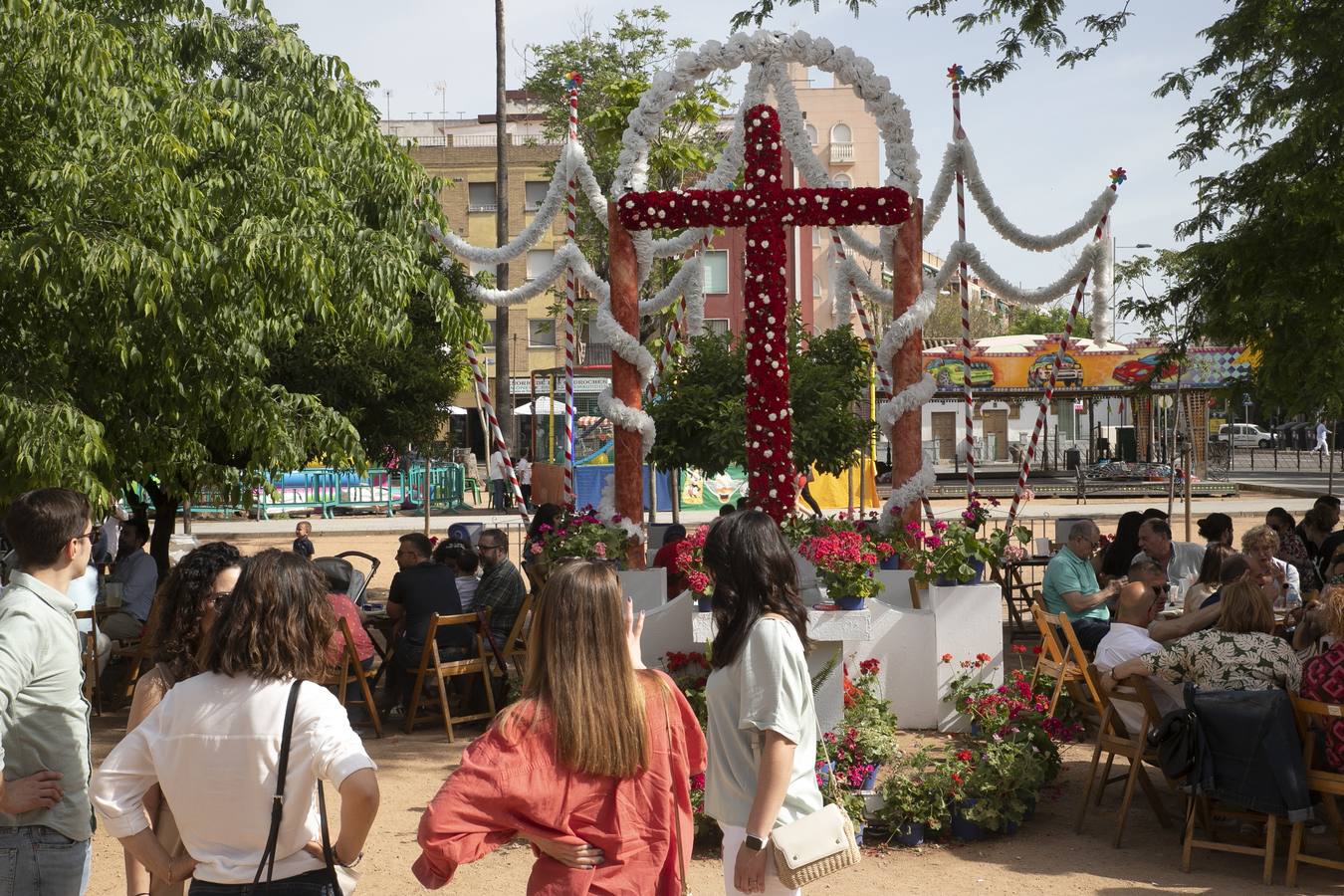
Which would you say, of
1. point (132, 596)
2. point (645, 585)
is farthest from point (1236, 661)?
point (132, 596)

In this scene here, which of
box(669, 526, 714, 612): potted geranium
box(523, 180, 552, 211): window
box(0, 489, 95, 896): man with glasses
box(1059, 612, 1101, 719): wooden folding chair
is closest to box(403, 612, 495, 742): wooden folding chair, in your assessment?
box(669, 526, 714, 612): potted geranium

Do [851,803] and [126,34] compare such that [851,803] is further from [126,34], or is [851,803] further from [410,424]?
[410,424]

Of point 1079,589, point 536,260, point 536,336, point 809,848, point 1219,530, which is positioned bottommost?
point 809,848

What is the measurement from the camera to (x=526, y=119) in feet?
170

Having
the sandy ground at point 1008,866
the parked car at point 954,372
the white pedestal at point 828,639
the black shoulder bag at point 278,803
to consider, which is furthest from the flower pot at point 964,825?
the parked car at point 954,372

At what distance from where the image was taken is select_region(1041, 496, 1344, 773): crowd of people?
18.9ft

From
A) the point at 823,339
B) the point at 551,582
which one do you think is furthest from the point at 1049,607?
the point at 551,582

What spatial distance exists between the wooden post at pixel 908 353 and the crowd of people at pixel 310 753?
613cm

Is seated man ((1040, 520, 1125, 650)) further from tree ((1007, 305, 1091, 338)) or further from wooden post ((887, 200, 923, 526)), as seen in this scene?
tree ((1007, 305, 1091, 338))

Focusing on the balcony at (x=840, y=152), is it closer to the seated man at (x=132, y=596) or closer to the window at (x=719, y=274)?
the window at (x=719, y=274)

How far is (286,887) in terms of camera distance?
282 cm

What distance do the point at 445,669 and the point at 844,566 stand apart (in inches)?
113

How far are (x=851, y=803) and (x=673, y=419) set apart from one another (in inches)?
255

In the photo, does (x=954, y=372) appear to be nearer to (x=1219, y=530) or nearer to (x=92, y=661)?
(x=1219, y=530)
